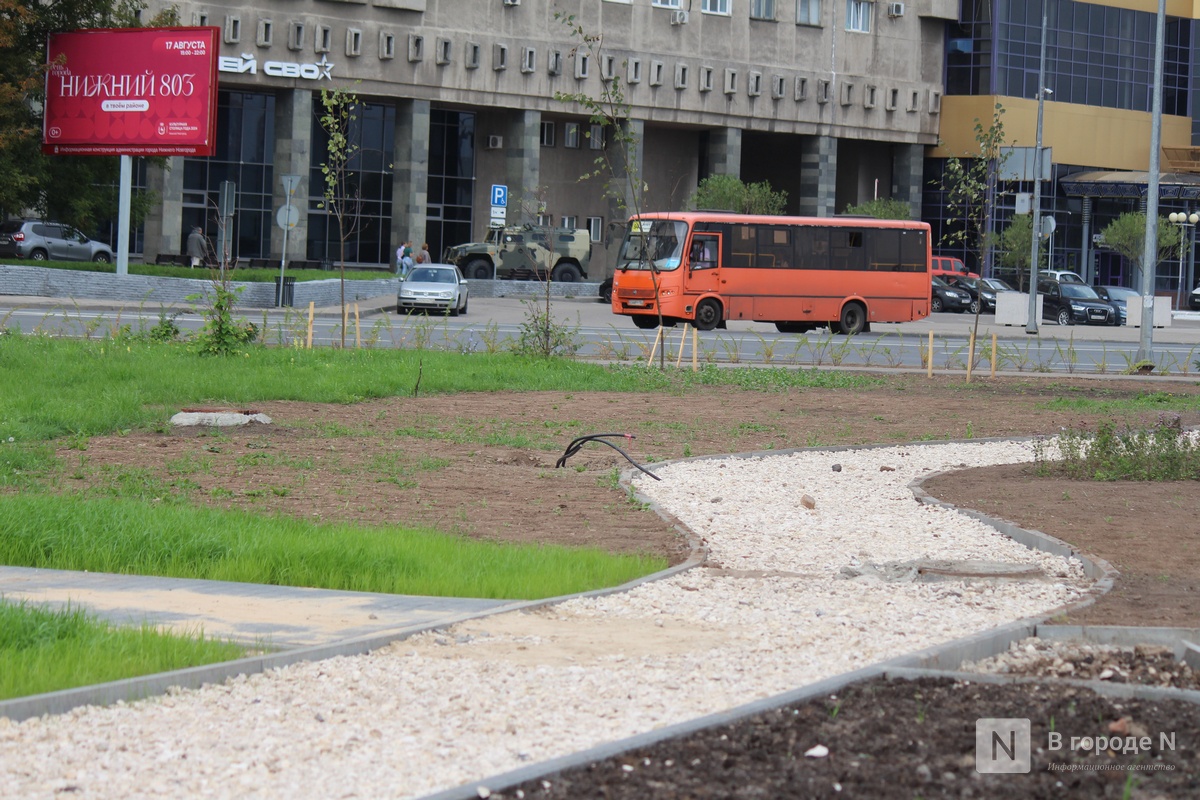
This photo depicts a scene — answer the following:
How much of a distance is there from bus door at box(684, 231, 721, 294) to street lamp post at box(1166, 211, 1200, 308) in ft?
115

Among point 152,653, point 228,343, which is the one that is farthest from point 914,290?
point 152,653

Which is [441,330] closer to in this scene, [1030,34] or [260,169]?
[260,169]

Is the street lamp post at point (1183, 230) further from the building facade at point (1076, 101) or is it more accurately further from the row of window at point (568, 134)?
the row of window at point (568, 134)

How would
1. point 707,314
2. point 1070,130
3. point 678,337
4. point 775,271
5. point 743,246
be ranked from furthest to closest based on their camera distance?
point 1070,130
point 775,271
point 743,246
point 707,314
point 678,337

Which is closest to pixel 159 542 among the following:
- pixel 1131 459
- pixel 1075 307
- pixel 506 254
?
pixel 1131 459

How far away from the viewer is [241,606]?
759 cm

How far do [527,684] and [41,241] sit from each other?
51.0 metres

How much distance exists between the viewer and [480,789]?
4.70 meters

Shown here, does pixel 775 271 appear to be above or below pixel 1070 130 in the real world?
below

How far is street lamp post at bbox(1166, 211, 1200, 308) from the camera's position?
229 ft

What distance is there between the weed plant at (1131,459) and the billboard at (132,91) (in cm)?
3288

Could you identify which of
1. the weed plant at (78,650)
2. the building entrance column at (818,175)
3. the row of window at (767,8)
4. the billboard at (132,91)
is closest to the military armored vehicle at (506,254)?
the row of window at (767,8)

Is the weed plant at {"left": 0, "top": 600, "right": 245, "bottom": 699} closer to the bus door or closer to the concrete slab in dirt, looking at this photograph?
the concrete slab in dirt

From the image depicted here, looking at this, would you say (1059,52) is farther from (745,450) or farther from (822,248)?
(745,450)
